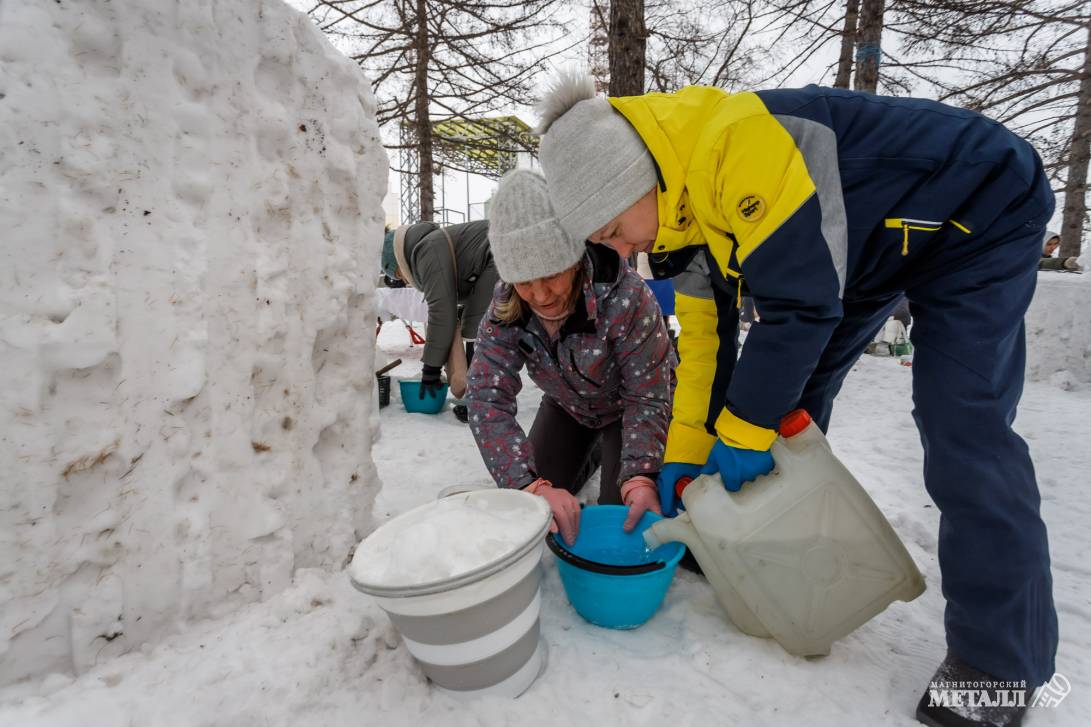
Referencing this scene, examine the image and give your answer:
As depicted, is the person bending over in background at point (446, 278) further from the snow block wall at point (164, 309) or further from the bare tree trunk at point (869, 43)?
the bare tree trunk at point (869, 43)

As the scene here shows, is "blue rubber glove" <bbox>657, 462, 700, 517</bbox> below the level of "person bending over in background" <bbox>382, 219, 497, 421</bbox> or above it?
below

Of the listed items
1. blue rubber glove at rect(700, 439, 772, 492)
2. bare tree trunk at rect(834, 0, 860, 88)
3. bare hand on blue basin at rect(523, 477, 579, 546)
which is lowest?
bare hand on blue basin at rect(523, 477, 579, 546)

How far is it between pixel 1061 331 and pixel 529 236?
4.91 metres

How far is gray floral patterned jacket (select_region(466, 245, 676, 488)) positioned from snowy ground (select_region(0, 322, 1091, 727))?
432mm

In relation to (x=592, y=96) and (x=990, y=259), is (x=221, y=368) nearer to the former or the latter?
(x=592, y=96)

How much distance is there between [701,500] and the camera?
1.34 m

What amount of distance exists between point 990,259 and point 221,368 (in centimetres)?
171

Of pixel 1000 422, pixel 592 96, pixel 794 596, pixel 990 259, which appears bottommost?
pixel 794 596

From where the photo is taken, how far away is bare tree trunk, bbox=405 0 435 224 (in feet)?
22.5

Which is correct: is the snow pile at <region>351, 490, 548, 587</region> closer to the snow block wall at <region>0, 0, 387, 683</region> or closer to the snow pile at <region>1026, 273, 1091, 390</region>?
the snow block wall at <region>0, 0, 387, 683</region>

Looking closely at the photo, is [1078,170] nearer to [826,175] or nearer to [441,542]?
[826,175]

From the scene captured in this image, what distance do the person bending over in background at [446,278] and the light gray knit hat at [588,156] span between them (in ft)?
7.65

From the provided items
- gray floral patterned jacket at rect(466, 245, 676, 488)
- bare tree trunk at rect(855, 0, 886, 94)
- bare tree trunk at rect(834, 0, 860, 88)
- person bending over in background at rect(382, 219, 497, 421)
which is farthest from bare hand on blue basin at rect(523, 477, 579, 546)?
bare tree trunk at rect(834, 0, 860, 88)

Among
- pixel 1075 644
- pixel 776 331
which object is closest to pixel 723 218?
pixel 776 331
